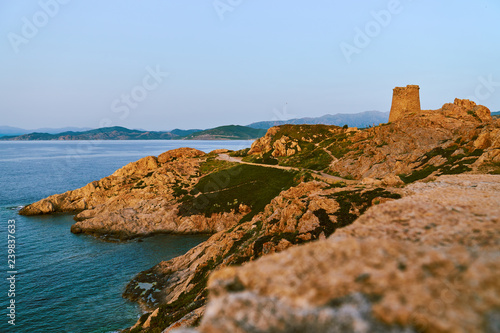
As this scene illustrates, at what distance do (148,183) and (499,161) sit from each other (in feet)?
290

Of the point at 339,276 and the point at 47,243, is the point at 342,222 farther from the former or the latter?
the point at 47,243

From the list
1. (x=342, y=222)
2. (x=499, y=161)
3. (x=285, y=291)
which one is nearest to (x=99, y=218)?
(x=342, y=222)

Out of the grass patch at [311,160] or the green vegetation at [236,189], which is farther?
the grass patch at [311,160]

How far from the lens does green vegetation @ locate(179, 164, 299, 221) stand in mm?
77000

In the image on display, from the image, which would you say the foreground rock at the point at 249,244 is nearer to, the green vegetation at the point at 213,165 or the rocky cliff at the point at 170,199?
the rocky cliff at the point at 170,199

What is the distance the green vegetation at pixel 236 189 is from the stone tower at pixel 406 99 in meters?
39.9

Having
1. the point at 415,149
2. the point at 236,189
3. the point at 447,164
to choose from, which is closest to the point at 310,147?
the point at 236,189

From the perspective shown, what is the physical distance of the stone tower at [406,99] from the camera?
8519cm

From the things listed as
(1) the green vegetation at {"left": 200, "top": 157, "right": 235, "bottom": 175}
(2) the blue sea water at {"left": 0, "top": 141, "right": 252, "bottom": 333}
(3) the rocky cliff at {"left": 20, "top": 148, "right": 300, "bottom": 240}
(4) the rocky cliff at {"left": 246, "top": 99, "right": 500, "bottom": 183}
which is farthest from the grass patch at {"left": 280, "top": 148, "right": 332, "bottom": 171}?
(2) the blue sea water at {"left": 0, "top": 141, "right": 252, "bottom": 333}

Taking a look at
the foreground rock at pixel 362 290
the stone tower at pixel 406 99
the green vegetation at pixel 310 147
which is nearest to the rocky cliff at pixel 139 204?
the green vegetation at pixel 310 147

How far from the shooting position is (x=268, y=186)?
80.2 meters

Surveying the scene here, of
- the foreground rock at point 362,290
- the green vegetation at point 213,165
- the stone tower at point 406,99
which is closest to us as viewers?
the foreground rock at point 362,290

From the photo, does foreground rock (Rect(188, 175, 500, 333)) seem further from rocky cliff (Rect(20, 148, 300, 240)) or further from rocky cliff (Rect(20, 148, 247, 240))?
rocky cliff (Rect(20, 148, 247, 240))

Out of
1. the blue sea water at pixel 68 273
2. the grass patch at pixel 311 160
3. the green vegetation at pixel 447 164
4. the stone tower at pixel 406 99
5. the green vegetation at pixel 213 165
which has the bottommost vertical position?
the blue sea water at pixel 68 273
